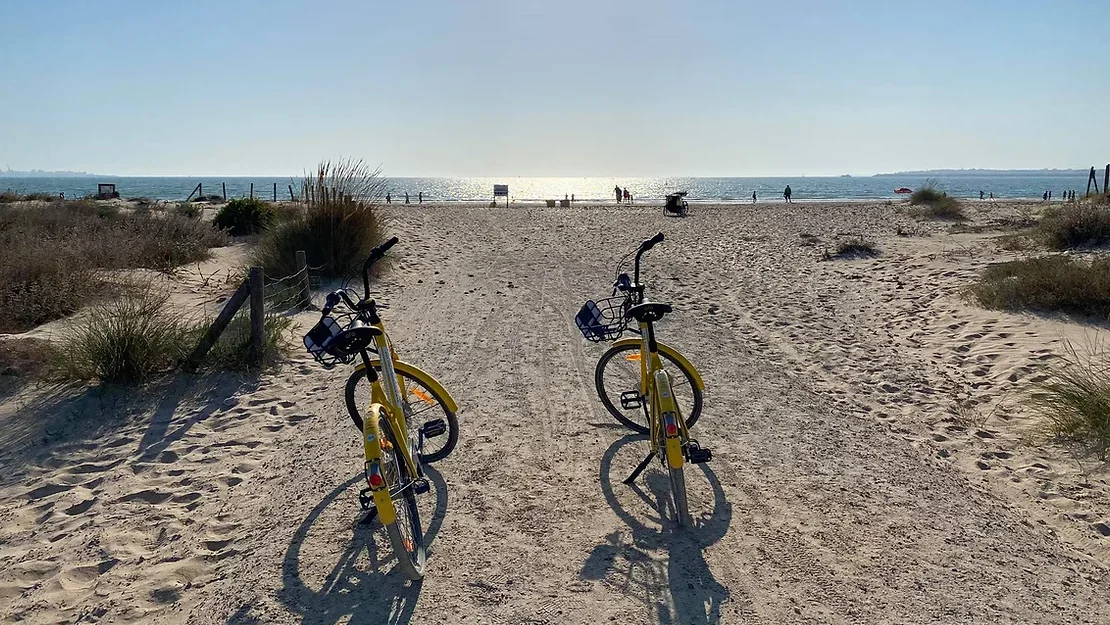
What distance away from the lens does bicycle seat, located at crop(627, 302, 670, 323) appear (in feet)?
13.5

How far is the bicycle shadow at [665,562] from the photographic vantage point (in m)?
3.12

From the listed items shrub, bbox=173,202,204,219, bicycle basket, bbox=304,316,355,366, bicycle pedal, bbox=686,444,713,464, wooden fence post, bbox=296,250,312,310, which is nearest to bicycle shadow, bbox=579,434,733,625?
bicycle pedal, bbox=686,444,713,464

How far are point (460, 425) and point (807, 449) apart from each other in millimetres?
2619

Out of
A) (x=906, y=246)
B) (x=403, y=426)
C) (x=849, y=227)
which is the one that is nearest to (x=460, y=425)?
(x=403, y=426)

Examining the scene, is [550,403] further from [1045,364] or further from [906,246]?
[906,246]

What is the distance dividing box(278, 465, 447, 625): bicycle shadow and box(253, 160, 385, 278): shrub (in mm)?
7977

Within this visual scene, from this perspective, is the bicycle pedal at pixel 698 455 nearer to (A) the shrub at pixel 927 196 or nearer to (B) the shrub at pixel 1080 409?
(B) the shrub at pixel 1080 409

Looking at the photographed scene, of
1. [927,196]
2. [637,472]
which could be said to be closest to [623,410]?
[637,472]

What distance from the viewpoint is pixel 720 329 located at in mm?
8836

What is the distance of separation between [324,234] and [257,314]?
507 centimetres

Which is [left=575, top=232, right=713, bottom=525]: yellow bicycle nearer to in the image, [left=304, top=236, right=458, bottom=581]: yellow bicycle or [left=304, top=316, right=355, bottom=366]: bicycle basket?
[left=304, top=236, right=458, bottom=581]: yellow bicycle

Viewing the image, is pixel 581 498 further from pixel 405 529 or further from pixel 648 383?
pixel 405 529

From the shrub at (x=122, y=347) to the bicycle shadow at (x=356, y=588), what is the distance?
319 centimetres

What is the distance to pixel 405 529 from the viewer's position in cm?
345
